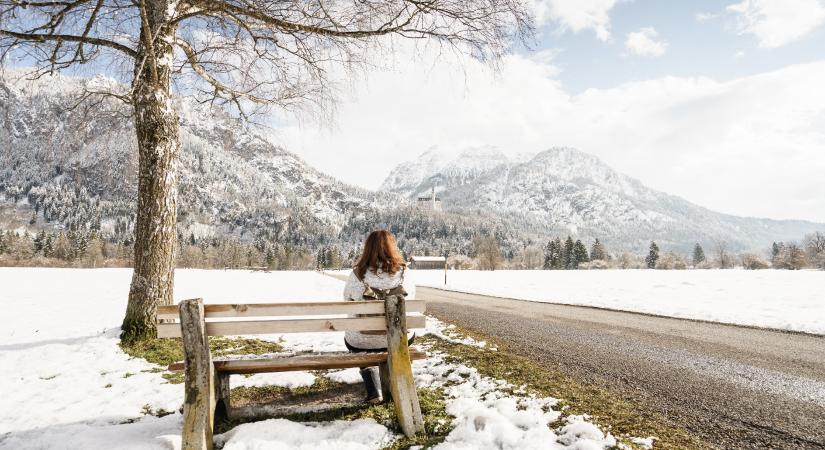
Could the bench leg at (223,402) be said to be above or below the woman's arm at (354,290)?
below

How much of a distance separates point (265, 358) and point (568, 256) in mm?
102883

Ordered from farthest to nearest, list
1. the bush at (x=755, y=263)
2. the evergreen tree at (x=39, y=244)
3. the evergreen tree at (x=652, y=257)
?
the evergreen tree at (x=39, y=244) → the evergreen tree at (x=652, y=257) → the bush at (x=755, y=263)

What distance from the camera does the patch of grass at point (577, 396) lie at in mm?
Answer: 3609

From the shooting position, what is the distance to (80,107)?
301 inches

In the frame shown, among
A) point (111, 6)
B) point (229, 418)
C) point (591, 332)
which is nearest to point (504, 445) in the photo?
point (229, 418)

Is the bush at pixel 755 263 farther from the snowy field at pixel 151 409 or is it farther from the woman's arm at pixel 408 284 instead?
the woman's arm at pixel 408 284

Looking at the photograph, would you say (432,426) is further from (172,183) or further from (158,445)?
(172,183)

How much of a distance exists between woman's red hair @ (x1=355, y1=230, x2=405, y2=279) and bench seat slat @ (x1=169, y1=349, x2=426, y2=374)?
0.98 m

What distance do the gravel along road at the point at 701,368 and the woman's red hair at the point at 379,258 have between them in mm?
3003

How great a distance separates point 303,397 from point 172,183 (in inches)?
171

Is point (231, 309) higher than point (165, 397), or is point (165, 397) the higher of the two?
point (231, 309)

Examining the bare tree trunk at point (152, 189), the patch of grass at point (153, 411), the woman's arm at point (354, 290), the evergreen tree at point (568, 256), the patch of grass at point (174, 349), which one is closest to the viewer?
the patch of grass at point (153, 411)

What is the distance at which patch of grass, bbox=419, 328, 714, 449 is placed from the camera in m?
3.61

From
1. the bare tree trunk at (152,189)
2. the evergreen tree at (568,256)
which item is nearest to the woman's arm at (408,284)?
the bare tree trunk at (152,189)
